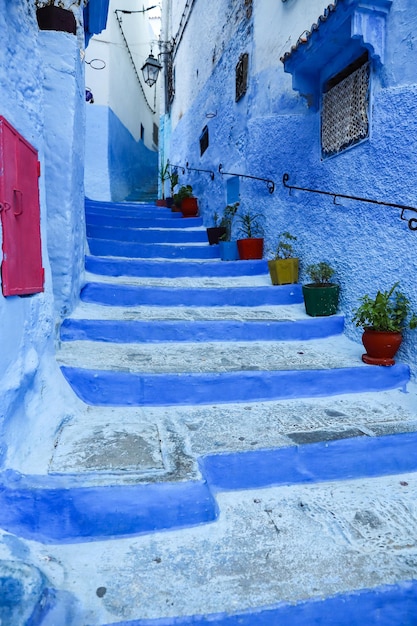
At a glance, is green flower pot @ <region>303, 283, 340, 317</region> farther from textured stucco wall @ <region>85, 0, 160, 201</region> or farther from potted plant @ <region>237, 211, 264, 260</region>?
textured stucco wall @ <region>85, 0, 160, 201</region>

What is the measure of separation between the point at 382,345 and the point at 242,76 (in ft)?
16.8

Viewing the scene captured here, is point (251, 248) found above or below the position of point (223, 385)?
above

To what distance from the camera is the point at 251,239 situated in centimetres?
600

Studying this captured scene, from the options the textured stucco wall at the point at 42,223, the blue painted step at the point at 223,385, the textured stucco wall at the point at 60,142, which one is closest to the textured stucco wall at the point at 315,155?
the blue painted step at the point at 223,385

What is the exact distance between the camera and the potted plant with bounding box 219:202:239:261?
621 cm

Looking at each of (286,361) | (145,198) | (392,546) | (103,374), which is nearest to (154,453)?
(103,374)

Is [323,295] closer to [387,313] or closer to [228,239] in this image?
[387,313]

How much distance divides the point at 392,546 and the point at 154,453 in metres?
1.25

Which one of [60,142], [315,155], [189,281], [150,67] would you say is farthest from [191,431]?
[150,67]

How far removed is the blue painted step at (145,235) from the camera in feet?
21.0

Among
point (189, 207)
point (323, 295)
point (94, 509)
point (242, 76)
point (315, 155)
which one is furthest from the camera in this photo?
point (189, 207)

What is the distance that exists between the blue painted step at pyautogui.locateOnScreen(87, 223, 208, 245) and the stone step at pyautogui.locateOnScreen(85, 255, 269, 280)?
1.15m

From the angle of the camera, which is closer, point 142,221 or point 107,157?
point 142,221

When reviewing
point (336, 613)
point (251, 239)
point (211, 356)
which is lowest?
point (336, 613)
